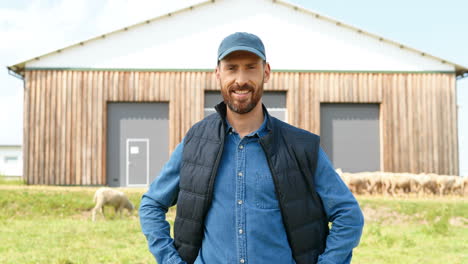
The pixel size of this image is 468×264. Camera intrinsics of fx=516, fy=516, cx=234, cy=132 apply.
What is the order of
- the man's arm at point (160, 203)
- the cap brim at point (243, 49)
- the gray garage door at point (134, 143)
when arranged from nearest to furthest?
the cap brim at point (243, 49) → the man's arm at point (160, 203) → the gray garage door at point (134, 143)

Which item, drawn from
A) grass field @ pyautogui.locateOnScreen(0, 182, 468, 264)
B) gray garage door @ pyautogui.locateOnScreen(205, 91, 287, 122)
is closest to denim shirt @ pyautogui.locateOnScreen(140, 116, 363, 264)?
grass field @ pyautogui.locateOnScreen(0, 182, 468, 264)

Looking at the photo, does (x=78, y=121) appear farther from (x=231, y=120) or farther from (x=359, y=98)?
(x=231, y=120)

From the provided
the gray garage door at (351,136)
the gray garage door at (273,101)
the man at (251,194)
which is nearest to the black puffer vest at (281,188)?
the man at (251,194)

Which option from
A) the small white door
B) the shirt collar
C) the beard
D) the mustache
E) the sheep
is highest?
the mustache

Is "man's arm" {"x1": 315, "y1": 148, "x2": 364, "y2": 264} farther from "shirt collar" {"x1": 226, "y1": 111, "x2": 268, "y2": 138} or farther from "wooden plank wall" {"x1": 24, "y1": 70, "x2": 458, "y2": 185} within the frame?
"wooden plank wall" {"x1": 24, "y1": 70, "x2": 458, "y2": 185}

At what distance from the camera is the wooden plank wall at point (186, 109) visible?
79.7ft

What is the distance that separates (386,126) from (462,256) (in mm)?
16319

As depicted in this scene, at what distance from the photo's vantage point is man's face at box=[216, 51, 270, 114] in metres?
3.05

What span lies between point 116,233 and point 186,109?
13850 mm

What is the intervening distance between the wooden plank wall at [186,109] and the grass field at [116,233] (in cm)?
589

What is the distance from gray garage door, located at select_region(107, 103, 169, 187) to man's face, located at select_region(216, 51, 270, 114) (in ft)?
72.3

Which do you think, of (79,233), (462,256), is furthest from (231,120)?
(79,233)

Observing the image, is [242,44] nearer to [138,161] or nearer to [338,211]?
[338,211]

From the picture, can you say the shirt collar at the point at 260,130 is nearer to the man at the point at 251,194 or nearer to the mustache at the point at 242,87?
the man at the point at 251,194
